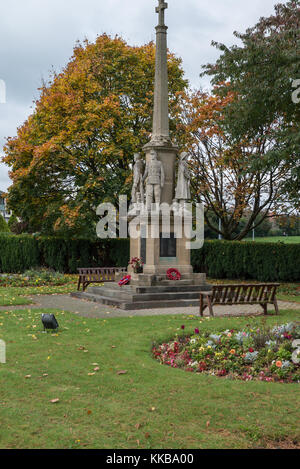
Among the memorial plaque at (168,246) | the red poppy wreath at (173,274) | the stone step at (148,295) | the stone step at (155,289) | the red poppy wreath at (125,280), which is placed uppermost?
the memorial plaque at (168,246)

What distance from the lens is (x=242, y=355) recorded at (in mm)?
6754

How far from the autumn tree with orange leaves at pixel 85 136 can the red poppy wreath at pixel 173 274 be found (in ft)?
26.2

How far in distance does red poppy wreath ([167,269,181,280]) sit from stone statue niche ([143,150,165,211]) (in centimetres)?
213

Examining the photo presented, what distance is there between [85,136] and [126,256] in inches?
251

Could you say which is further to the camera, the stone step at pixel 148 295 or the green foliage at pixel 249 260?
the green foliage at pixel 249 260

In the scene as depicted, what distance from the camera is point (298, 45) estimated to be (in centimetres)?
1223

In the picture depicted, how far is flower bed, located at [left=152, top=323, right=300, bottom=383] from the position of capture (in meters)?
6.25

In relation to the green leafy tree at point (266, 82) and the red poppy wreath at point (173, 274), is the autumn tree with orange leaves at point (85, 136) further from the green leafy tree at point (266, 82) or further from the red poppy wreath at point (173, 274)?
the green leafy tree at point (266, 82)

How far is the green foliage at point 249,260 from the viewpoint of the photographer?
20.3 m

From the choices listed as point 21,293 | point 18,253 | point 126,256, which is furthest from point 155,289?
point 18,253

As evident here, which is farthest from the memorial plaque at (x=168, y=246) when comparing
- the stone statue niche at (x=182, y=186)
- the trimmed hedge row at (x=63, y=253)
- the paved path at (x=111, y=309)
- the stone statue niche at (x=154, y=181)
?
the trimmed hedge row at (x=63, y=253)

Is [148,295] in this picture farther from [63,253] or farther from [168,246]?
[63,253]

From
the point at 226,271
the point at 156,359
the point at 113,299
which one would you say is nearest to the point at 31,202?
the point at 226,271
